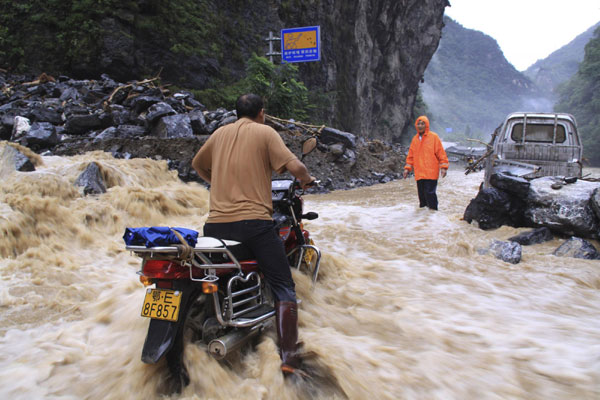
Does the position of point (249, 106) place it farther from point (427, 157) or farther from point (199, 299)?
point (427, 157)

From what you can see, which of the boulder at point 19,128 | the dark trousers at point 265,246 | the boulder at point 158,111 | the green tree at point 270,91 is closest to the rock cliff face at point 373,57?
the green tree at point 270,91

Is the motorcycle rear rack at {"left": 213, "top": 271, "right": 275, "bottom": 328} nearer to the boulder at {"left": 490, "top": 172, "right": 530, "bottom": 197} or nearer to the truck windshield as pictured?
the boulder at {"left": 490, "top": 172, "right": 530, "bottom": 197}

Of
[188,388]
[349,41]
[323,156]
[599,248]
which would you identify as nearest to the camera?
[188,388]

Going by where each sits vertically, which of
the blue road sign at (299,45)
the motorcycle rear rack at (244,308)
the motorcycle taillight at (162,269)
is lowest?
the motorcycle rear rack at (244,308)

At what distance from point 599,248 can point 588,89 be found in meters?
59.9

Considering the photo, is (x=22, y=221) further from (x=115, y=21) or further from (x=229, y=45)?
(x=229, y=45)

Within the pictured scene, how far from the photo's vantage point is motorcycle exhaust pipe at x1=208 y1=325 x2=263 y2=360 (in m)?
2.16

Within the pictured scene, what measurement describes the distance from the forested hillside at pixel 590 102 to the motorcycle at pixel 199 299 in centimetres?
5247

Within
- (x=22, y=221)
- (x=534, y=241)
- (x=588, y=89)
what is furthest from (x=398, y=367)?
(x=588, y=89)

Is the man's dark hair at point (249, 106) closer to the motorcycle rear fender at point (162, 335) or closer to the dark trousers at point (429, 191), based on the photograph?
the motorcycle rear fender at point (162, 335)

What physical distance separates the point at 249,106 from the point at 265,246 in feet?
3.19

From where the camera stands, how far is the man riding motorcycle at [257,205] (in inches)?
94.6

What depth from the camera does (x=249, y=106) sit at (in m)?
2.58

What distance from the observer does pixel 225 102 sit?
16.8 meters
